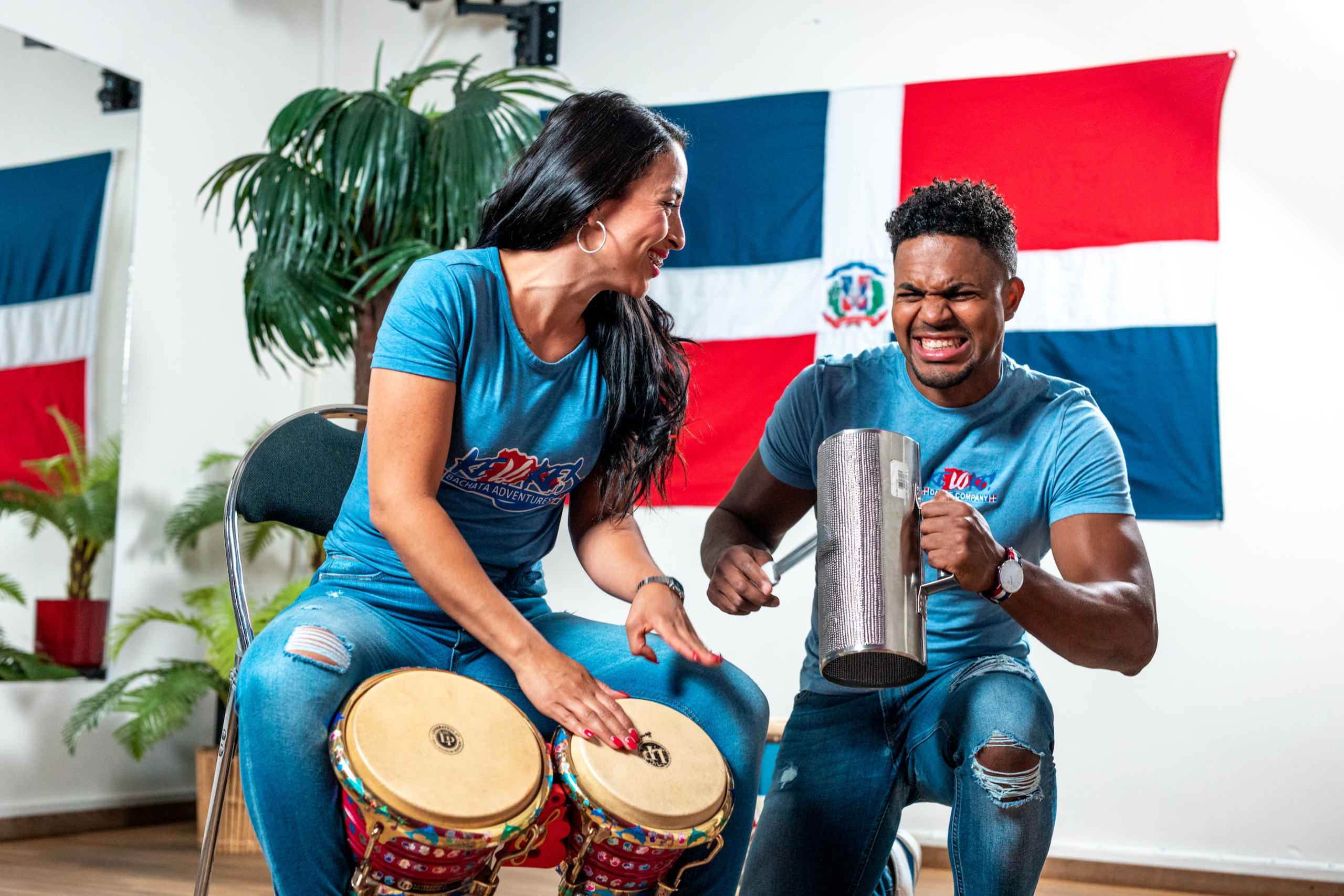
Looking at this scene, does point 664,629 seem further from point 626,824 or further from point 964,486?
point 964,486

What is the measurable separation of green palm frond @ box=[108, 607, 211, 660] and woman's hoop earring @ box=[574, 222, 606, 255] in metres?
2.47

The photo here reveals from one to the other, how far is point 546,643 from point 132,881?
2.07m

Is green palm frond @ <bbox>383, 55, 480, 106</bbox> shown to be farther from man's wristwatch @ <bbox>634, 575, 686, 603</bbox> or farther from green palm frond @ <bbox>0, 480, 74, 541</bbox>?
man's wristwatch @ <bbox>634, 575, 686, 603</bbox>

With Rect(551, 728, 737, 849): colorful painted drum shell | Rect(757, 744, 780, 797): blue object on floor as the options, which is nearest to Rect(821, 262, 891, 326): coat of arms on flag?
Rect(757, 744, 780, 797): blue object on floor

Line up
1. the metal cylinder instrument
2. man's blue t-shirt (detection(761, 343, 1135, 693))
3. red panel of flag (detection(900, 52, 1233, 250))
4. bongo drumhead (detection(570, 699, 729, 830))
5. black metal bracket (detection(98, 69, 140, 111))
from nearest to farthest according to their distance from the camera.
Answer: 1. bongo drumhead (detection(570, 699, 729, 830))
2. the metal cylinder instrument
3. man's blue t-shirt (detection(761, 343, 1135, 693))
4. red panel of flag (detection(900, 52, 1233, 250))
5. black metal bracket (detection(98, 69, 140, 111))

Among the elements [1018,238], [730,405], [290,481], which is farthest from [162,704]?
[1018,238]

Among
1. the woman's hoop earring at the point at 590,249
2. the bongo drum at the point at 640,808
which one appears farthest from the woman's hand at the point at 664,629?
the woman's hoop earring at the point at 590,249

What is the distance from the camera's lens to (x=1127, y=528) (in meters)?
1.53

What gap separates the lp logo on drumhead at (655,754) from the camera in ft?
3.96

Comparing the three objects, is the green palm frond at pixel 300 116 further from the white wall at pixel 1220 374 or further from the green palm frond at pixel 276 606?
the green palm frond at pixel 276 606

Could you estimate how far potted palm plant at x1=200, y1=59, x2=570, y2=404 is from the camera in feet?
10.2

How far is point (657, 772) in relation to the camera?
1.20 metres

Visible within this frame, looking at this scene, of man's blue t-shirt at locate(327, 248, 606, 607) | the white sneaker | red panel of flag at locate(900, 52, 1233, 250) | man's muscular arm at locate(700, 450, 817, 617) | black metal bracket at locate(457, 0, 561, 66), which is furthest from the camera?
black metal bracket at locate(457, 0, 561, 66)

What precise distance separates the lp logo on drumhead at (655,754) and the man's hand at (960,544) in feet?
1.19
